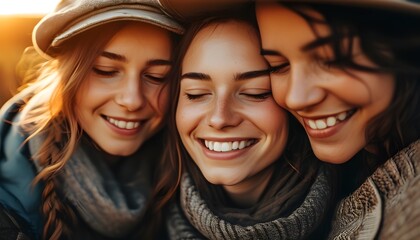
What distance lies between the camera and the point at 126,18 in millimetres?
1982

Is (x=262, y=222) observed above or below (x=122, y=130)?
below

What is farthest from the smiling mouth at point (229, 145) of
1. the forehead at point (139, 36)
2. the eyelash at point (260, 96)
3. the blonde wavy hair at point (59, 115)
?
the blonde wavy hair at point (59, 115)

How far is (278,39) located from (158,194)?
0.96 metres

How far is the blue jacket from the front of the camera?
7.05 ft

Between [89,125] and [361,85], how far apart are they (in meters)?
1.15

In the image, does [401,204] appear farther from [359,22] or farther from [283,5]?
[283,5]

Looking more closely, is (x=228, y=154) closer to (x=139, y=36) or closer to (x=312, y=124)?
(x=312, y=124)

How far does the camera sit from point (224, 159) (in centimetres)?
200

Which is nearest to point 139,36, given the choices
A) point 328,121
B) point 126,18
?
point 126,18

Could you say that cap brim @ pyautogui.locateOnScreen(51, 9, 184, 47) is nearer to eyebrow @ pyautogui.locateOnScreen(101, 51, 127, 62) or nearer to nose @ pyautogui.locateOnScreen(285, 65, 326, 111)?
eyebrow @ pyautogui.locateOnScreen(101, 51, 127, 62)

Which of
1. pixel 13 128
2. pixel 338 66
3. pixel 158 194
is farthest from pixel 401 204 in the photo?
pixel 13 128

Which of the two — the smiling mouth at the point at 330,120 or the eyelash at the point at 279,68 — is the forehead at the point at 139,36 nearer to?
the eyelash at the point at 279,68

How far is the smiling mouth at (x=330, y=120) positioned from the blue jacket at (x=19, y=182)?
118 centimetres

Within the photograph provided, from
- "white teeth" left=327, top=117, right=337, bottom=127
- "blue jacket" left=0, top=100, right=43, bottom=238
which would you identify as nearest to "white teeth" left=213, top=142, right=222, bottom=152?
"white teeth" left=327, top=117, right=337, bottom=127
